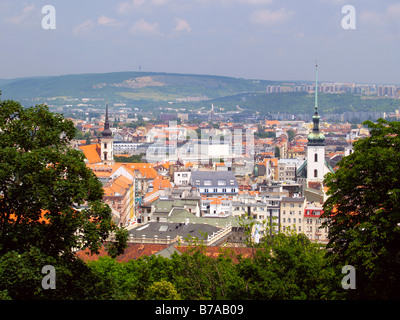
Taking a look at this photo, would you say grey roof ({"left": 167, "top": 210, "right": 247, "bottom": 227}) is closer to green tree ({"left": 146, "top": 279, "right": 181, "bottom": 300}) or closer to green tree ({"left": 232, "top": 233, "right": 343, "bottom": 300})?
green tree ({"left": 146, "top": 279, "right": 181, "bottom": 300})

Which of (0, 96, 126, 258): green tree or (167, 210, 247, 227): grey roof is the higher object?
(0, 96, 126, 258): green tree

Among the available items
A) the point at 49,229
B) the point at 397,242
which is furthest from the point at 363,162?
the point at 49,229

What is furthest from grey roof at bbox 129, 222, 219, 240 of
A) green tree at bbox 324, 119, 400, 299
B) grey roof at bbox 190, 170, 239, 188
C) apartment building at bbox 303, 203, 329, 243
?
grey roof at bbox 190, 170, 239, 188

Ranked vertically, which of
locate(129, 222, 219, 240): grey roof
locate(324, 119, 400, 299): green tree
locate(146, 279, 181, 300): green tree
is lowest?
locate(129, 222, 219, 240): grey roof

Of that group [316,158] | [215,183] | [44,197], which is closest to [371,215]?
[44,197]

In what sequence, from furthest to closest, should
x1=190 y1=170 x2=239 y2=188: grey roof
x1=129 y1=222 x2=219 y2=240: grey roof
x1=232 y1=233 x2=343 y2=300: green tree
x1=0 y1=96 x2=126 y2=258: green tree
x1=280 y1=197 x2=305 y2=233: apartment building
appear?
x1=190 y1=170 x2=239 y2=188: grey roof < x1=280 y1=197 x2=305 y2=233: apartment building < x1=129 y1=222 x2=219 y2=240: grey roof < x1=232 y1=233 x2=343 y2=300: green tree < x1=0 y1=96 x2=126 y2=258: green tree

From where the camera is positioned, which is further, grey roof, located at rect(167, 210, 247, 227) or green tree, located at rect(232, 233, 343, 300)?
grey roof, located at rect(167, 210, 247, 227)
